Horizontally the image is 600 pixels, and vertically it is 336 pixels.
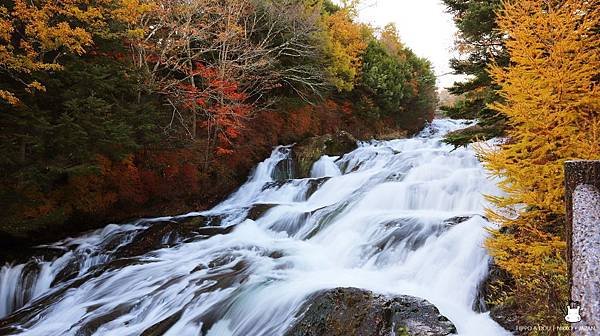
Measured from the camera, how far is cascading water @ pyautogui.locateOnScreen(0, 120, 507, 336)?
5.89 metres

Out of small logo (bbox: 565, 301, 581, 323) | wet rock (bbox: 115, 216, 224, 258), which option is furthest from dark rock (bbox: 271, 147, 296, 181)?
small logo (bbox: 565, 301, 581, 323)

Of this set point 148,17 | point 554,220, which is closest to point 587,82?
point 554,220

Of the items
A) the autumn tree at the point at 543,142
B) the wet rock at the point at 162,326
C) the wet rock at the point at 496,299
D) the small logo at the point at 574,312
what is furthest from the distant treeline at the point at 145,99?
the small logo at the point at 574,312

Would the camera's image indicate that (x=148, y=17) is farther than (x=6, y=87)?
Yes

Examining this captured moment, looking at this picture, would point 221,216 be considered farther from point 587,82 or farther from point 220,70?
point 587,82

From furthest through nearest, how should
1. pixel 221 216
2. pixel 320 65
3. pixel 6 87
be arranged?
pixel 320 65, pixel 221 216, pixel 6 87

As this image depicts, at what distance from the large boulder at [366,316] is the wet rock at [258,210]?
18.6 feet

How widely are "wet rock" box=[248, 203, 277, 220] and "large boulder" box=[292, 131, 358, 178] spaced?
13.3 feet

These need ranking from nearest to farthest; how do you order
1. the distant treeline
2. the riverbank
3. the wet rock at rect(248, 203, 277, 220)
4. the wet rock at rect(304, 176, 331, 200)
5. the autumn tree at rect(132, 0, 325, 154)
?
the distant treeline < the riverbank < the wet rock at rect(248, 203, 277, 220) < the autumn tree at rect(132, 0, 325, 154) < the wet rock at rect(304, 176, 331, 200)

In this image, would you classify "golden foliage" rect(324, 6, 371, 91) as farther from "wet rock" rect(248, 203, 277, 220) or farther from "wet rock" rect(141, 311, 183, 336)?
"wet rock" rect(141, 311, 183, 336)

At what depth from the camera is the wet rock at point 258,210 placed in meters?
11.0

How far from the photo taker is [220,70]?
13.0 m

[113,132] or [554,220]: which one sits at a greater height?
[113,132]

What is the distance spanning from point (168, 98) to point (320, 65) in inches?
297
